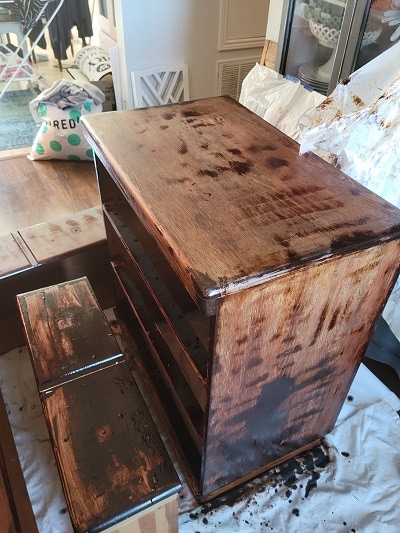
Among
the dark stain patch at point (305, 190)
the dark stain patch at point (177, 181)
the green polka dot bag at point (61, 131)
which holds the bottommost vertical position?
the green polka dot bag at point (61, 131)

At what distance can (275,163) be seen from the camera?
0.92 meters

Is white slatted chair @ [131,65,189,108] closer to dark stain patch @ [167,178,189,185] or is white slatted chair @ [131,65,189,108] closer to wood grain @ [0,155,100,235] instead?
wood grain @ [0,155,100,235]

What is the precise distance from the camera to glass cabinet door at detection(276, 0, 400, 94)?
1.28 metres

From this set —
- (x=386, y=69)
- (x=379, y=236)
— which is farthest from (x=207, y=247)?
(x=386, y=69)

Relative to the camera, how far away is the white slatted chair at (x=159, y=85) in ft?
8.04

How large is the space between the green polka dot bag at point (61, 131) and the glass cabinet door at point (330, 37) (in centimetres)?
105

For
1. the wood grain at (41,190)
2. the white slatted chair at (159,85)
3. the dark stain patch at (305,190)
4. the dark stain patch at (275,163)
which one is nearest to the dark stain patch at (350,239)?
the dark stain patch at (305,190)

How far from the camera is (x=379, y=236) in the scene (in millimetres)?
716

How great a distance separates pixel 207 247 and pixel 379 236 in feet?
0.96

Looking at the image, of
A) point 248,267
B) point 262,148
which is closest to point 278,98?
point 262,148

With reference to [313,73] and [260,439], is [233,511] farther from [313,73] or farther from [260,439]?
[313,73]

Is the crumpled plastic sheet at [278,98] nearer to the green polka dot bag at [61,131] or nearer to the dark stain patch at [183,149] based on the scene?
the dark stain patch at [183,149]

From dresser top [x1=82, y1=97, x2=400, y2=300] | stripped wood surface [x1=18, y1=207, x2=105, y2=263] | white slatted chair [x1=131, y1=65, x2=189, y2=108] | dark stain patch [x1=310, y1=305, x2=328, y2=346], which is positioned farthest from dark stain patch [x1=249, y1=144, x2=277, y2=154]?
white slatted chair [x1=131, y1=65, x2=189, y2=108]

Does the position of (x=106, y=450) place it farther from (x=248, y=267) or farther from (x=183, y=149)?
(x=183, y=149)
